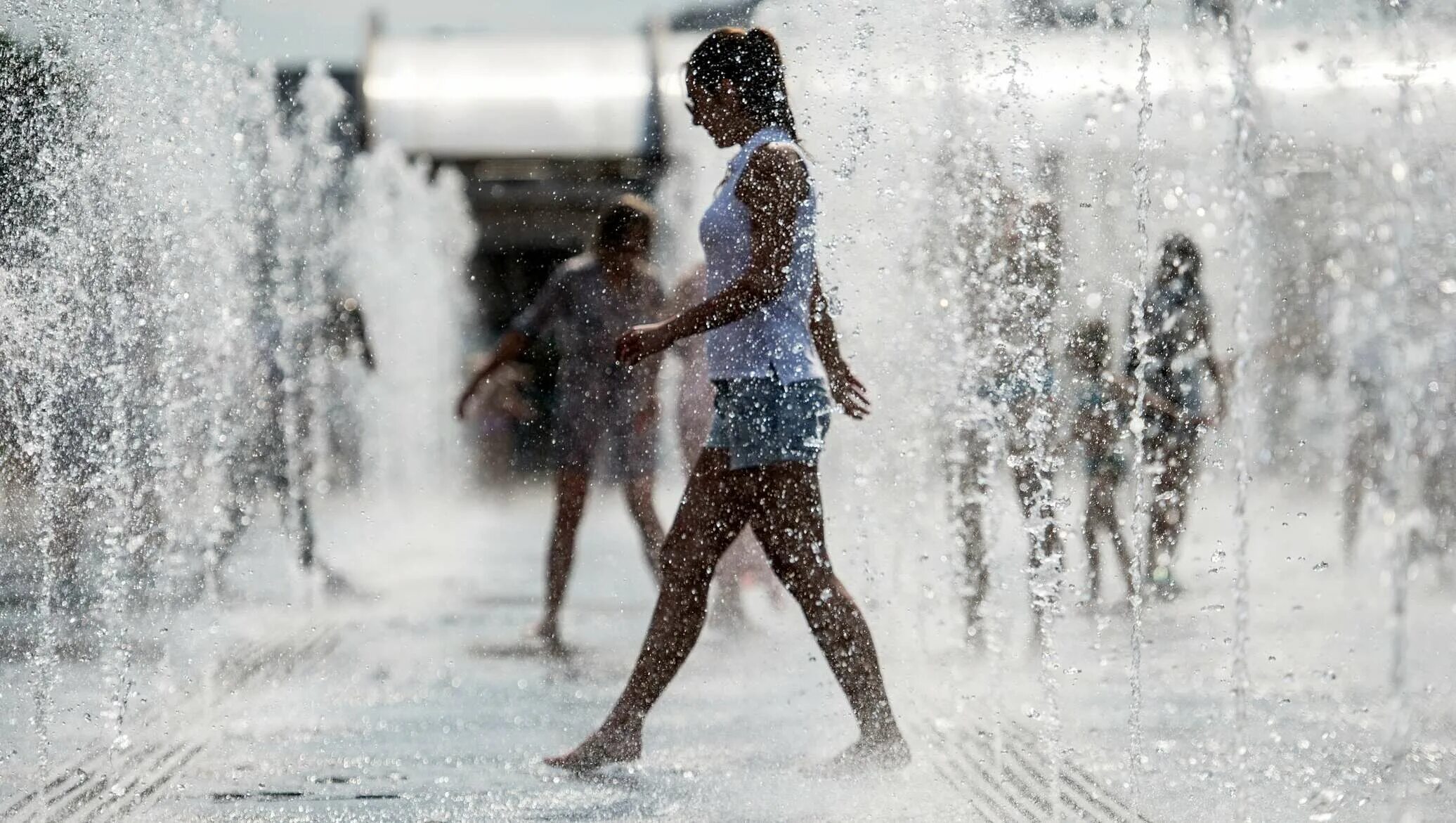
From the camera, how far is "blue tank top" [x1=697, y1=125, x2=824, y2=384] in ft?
12.3

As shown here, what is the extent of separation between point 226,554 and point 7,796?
14.2ft

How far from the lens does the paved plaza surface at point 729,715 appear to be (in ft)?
12.1

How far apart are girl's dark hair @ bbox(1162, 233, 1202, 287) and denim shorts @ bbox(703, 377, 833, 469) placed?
9.77 feet

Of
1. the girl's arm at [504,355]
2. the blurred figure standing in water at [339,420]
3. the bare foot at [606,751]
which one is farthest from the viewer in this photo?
the blurred figure standing in water at [339,420]

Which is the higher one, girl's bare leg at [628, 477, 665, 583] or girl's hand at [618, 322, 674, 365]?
girl's hand at [618, 322, 674, 365]

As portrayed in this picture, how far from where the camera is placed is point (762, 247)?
370 cm

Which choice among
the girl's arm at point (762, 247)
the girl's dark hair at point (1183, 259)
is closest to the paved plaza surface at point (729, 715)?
the girl's arm at point (762, 247)

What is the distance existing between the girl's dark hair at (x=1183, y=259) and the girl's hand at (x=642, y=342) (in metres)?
3.23

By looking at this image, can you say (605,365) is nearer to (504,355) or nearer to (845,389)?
(504,355)

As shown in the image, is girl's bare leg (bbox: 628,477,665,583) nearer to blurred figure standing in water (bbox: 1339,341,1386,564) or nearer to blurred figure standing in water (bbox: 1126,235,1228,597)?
blurred figure standing in water (bbox: 1126,235,1228,597)

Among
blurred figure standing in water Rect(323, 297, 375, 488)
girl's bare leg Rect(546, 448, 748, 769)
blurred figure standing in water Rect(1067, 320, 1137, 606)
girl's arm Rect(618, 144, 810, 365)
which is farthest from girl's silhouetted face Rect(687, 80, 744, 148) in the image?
blurred figure standing in water Rect(323, 297, 375, 488)

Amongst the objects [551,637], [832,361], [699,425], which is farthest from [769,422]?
[699,425]

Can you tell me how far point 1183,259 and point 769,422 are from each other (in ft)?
10.1

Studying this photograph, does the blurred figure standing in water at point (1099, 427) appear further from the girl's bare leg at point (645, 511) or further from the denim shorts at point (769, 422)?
the denim shorts at point (769, 422)
